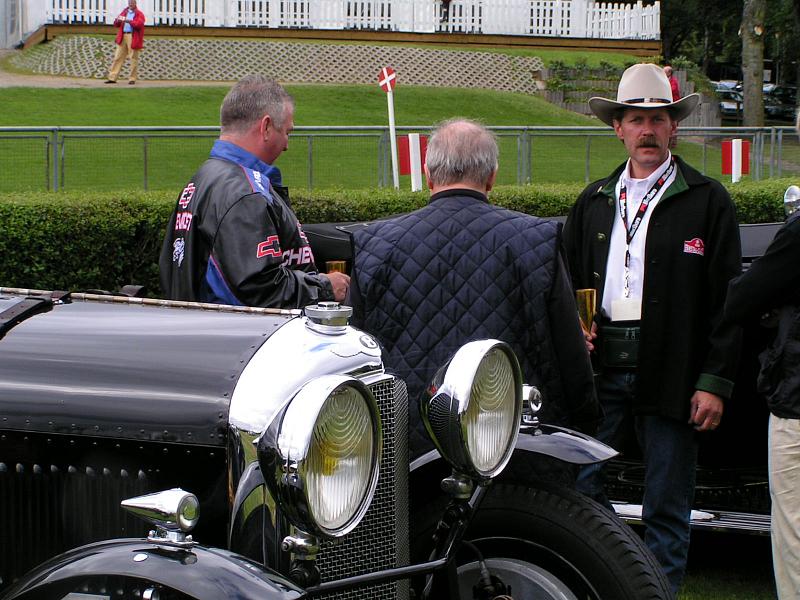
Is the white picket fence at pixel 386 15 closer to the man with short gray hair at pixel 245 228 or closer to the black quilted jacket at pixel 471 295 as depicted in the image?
the man with short gray hair at pixel 245 228

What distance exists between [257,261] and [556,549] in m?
1.54

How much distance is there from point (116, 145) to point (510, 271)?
9.75 m

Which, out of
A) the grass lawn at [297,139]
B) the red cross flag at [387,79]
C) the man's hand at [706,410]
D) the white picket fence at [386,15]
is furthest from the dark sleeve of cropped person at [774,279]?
the white picket fence at [386,15]

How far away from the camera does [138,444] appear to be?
2.82 meters

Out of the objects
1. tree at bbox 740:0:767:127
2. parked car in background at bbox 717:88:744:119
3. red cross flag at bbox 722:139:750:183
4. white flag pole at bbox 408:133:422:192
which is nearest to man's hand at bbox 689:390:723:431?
white flag pole at bbox 408:133:422:192

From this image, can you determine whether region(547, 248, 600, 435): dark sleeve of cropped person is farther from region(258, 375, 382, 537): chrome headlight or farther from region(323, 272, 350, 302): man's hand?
region(258, 375, 382, 537): chrome headlight

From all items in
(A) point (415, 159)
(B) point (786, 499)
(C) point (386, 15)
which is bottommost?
(B) point (786, 499)

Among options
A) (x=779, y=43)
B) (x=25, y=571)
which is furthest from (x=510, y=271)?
(x=779, y=43)

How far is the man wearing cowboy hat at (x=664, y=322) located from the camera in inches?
165

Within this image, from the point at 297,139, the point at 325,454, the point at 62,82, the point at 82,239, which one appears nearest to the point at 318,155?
the point at 297,139

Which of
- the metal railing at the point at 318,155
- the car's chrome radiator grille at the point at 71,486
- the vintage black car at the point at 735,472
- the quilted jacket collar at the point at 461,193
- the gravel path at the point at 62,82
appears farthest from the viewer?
the gravel path at the point at 62,82

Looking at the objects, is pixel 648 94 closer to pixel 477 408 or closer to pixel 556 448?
pixel 556 448

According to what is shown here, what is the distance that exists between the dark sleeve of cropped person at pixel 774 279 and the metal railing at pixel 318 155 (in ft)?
27.3

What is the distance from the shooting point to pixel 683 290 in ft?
13.8
